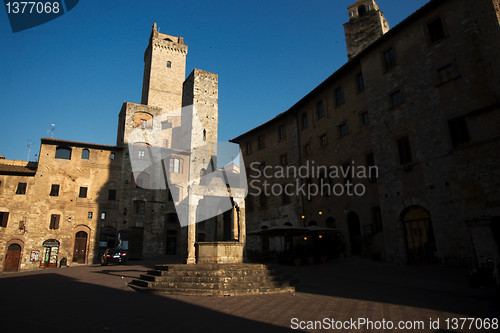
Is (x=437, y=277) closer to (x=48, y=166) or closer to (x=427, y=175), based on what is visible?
(x=427, y=175)

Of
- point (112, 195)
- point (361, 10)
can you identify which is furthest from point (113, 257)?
point (361, 10)

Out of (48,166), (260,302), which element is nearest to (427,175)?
(260,302)

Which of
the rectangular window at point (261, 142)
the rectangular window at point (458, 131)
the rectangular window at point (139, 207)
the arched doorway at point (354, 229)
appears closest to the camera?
the rectangular window at point (458, 131)

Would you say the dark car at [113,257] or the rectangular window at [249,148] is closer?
the dark car at [113,257]

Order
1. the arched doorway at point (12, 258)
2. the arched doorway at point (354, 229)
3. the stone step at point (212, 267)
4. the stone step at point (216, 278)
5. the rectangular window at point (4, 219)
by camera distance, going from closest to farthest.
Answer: the stone step at point (216, 278) → the stone step at point (212, 267) → the arched doorway at point (354, 229) → the arched doorway at point (12, 258) → the rectangular window at point (4, 219)

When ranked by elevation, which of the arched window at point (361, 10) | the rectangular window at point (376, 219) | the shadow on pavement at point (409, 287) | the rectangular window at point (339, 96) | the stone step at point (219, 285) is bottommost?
the shadow on pavement at point (409, 287)

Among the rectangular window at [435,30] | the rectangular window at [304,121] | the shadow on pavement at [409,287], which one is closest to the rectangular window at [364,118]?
the rectangular window at [435,30]

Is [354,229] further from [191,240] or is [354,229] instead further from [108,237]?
[108,237]

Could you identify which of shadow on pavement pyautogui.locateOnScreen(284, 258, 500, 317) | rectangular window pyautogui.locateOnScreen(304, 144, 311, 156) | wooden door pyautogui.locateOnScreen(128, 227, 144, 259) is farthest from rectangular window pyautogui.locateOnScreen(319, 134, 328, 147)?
wooden door pyautogui.locateOnScreen(128, 227, 144, 259)

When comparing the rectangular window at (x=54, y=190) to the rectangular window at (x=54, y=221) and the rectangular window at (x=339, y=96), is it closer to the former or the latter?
the rectangular window at (x=54, y=221)

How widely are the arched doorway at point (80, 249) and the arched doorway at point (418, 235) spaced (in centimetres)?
2549

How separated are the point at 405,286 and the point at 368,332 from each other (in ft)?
20.2

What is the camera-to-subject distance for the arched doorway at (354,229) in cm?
1939

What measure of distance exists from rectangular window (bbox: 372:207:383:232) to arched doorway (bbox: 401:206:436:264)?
6.09ft
